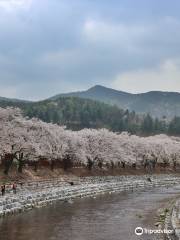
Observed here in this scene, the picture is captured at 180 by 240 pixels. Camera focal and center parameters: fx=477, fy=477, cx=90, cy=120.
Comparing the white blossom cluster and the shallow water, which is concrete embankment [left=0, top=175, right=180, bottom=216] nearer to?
the shallow water

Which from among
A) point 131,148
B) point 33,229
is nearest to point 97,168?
point 131,148

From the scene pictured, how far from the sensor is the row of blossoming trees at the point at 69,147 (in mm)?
85500

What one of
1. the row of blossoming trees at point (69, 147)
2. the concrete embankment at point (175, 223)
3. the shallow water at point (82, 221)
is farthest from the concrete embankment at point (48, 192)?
the concrete embankment at point (175, 223)

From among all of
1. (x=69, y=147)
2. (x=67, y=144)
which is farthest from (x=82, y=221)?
(x=69, y=147)

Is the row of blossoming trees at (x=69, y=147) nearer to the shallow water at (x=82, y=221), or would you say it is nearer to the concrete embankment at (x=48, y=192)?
the concrete embankment at (x=48, y=192)

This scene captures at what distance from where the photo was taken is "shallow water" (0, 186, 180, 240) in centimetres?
3714

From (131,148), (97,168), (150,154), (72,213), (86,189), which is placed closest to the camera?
(72,213)

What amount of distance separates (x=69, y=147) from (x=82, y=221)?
6732 cm

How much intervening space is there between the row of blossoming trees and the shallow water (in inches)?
1078

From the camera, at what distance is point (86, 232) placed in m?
39.0

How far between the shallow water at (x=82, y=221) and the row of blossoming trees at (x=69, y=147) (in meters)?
27.4

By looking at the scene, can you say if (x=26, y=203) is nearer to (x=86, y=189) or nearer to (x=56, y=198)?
(x=56, y=198)

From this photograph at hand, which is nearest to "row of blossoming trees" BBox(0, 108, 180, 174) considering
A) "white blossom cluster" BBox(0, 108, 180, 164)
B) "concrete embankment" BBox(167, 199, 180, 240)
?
"white blossom cluster" BBox(0, 108, 180, 164)

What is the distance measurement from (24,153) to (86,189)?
20338mm
